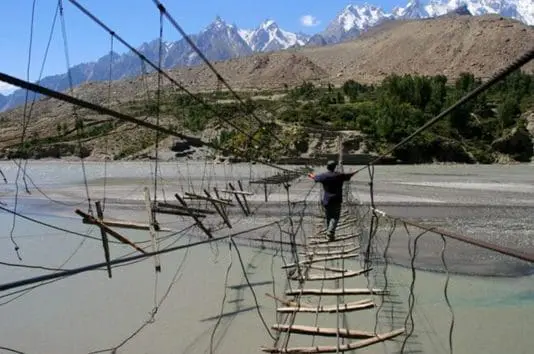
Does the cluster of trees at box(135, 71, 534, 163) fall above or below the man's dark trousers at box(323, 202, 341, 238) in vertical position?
above

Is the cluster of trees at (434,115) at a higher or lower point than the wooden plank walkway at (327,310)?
higher

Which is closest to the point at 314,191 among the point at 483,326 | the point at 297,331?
the point at 483,326

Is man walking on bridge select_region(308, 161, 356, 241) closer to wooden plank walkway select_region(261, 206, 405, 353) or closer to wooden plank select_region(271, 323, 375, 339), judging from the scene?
wooden plank walkway select_region(261, 206, 405, 353)

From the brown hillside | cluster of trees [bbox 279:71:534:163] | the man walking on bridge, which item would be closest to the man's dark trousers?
the man walking on bridge

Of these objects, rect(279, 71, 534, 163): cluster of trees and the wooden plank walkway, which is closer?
the wooden plank walkway

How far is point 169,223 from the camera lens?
54.8ft

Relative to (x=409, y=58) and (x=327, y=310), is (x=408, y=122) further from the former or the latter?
(x=409, y=58)

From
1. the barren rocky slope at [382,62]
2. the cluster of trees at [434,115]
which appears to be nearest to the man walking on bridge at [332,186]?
the cluster of trees at [434,115]

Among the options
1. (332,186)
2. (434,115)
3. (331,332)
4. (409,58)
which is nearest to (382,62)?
(409,58)

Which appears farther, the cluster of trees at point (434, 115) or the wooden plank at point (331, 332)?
the cluster of trees at point (434, 115)

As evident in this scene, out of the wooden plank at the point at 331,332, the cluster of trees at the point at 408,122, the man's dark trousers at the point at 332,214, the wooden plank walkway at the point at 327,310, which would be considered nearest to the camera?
the wooden plank walkway at the point at 327,310

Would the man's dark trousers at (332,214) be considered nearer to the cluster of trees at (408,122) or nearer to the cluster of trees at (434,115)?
the cluster of trees at (408,122)

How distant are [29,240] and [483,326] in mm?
11646

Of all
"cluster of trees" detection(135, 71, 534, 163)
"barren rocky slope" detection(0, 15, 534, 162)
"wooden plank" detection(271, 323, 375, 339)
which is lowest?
"wooden plank" detection(271, 323, 375, 339)
